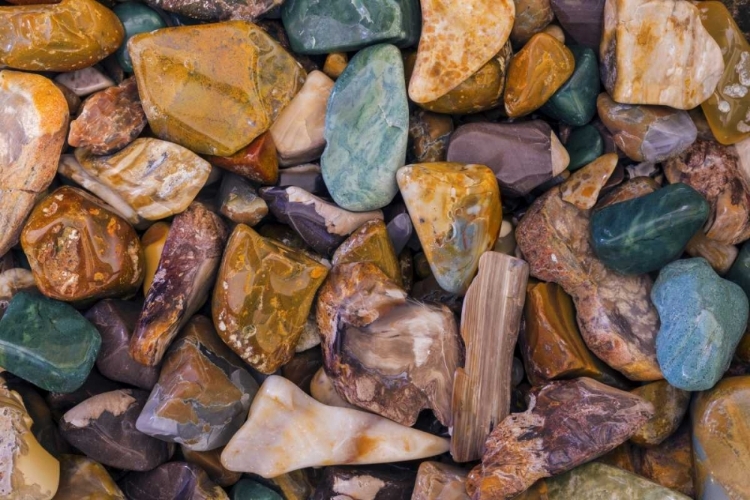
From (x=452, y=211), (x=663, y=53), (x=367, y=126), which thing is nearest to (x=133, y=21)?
(x=367, y=126)

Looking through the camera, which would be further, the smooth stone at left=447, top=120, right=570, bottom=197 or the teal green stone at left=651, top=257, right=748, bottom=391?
the smooth stone at left=447, top=120, right=570, bottom=197

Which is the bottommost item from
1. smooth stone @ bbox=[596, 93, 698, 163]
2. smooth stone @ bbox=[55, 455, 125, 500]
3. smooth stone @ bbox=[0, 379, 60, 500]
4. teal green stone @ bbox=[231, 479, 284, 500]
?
teal green stone @ bbox=[231, 479, 284, 500]

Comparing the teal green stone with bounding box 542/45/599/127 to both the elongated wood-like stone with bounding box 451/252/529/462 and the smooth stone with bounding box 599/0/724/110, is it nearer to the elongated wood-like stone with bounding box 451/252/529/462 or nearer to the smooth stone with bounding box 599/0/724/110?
the smooth stone with bounding box 599/0/724/110

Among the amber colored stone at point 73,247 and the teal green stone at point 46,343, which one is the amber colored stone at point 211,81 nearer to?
the amber colored stone at point 73,247

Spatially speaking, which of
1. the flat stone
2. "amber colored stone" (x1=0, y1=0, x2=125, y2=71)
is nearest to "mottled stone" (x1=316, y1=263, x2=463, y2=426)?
the flat stone

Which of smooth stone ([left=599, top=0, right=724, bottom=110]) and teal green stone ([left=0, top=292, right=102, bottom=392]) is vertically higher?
smooth stone ([left=599, top=0, right=724, bottom=110])

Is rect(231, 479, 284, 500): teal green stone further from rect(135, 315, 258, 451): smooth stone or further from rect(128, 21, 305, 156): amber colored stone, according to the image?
rect(128, 21, 305, 156): amber colored stone

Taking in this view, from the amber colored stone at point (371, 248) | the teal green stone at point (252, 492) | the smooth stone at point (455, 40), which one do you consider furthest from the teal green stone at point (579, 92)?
the teal green stone at point (252, 492)
